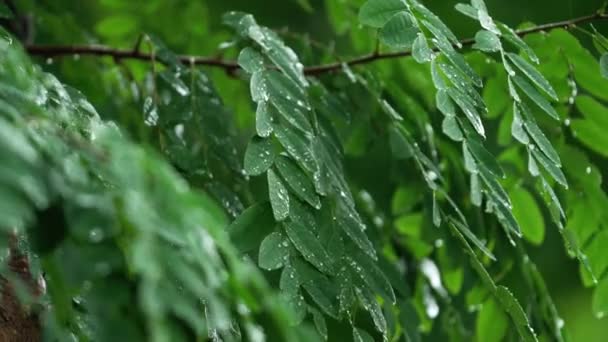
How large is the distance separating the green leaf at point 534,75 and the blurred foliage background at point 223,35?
229mm

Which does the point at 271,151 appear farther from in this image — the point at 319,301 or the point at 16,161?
the point at 16,161

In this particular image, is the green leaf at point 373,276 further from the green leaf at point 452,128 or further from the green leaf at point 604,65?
the green leaf at point 604,65

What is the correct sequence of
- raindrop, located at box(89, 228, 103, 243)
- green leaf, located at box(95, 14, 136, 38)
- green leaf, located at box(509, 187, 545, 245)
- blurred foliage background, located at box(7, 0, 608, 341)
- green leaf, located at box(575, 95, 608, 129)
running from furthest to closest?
green leaf, located at box(95, 14, 136, 38) < blurred foliage background, located at box(7, 0, 608, 341) < green leaf, located at box(509, 187, 545, 245) < green leaf, located at box(575, 95, 608, 129) < raindrop, located at box(89, 228, 103, 243)

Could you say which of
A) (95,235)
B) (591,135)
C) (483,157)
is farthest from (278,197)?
(591,135)

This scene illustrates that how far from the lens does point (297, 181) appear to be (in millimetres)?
1023

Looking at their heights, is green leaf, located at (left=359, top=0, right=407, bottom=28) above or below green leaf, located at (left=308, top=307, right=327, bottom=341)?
above

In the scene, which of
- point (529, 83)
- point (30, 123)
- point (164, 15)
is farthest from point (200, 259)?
point (164, 15)

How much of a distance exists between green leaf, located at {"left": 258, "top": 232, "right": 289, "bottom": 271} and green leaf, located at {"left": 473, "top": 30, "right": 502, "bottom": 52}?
285 mm

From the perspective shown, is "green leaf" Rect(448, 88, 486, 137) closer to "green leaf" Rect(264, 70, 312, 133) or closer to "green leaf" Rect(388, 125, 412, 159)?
"green leaf" Rect(264, 70, 312, 133)

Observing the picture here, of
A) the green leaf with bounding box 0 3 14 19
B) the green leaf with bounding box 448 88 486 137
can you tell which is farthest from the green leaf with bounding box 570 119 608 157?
the green leaf with bounding box 0 3 14 19

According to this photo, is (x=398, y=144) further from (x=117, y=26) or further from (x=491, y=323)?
(x=117, y=26)

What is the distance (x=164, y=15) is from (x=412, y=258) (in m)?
0.63

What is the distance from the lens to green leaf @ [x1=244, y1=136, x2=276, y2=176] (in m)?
1.02

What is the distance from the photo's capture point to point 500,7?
2.20 m
